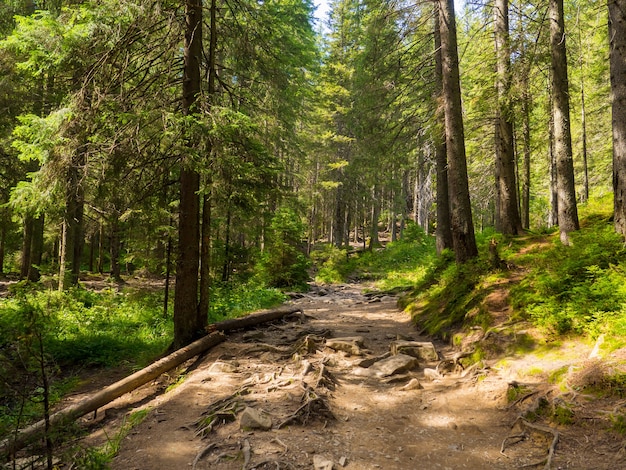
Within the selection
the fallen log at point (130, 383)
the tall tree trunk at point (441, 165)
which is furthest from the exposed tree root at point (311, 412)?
the tall tree trunk at point (441, 165)

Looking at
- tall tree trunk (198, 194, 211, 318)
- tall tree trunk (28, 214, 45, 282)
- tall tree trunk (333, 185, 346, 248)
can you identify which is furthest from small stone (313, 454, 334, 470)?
tall tree trunk (333, 185, 346, 248)

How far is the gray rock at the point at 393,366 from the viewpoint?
6.57 m

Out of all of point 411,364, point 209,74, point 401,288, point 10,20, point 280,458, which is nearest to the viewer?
point 280,458

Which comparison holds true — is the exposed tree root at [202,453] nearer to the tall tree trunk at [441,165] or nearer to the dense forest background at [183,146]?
the dense forest background at [183,146]

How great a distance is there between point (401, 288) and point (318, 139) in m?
15.9

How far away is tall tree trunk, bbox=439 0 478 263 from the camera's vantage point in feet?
32.1

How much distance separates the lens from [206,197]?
28.1 ft

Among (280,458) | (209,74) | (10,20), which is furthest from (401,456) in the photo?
(10,20)

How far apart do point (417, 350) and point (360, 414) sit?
2.54 metres

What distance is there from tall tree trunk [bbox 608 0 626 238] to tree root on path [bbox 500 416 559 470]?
4.80m

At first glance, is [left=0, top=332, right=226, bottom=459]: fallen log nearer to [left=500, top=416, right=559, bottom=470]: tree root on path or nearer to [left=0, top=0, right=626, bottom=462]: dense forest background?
[left=0, top=0, right=626, bottom=462]: dense forest background

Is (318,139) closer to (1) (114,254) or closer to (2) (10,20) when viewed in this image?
(1) (114,254)

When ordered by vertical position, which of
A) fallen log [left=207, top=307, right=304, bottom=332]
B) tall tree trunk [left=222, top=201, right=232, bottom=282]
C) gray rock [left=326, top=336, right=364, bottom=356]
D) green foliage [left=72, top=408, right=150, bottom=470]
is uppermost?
tall tree trunk [left=222, top=201, right=232, bottom=282]

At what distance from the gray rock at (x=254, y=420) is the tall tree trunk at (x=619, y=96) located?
7.10 m
